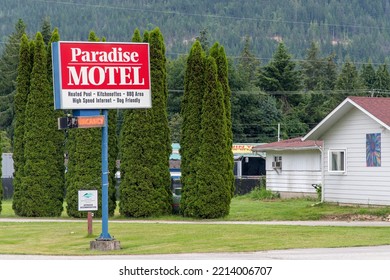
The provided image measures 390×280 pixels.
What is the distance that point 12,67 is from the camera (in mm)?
103938

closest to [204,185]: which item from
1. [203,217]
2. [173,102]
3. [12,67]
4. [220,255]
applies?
[203,217]

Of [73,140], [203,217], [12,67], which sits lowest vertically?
[203,217]

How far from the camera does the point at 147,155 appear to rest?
121ft

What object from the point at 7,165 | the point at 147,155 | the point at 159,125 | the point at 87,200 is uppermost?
the point at 159,125

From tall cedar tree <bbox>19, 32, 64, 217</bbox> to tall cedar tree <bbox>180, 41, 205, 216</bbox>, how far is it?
5421 mm

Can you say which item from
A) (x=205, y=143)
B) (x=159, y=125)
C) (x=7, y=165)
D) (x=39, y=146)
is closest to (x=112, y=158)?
(x=159, y=125)

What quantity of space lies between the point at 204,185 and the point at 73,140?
5.57 metres

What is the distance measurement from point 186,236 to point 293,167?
24603mm

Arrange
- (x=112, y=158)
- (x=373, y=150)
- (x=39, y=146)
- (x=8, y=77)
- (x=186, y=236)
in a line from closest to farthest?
1. (x=186, y=236)
2. (x=373, y=150)
3. (x=112, y=158)
4. (x=39, y=146)
5. (x=8, y=77)

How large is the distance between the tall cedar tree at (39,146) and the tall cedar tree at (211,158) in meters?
6.11

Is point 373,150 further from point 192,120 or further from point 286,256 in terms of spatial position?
point 286,256

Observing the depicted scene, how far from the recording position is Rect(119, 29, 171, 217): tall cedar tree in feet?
121

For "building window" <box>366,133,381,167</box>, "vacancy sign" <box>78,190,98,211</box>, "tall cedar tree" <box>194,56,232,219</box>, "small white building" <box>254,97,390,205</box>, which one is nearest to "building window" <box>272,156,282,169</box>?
"small white building" <box>254,97,390,205</box>

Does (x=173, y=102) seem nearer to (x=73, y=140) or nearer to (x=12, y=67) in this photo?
(x=12, y=67)
